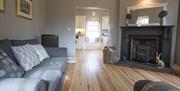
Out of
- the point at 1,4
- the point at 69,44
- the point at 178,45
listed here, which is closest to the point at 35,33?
the point at 69,44

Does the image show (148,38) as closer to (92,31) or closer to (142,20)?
(142,20)

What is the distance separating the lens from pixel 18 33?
323cm

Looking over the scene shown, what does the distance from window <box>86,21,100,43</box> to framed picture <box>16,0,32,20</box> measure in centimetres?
790

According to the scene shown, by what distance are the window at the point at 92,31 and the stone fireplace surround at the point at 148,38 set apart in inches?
239

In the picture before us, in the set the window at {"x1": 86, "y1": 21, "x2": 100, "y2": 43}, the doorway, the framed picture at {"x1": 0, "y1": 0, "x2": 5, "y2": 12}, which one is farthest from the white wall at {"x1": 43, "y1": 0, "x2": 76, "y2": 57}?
the window at {"x1": 86, "y1": 21, "x2": 100, "y2": 43}

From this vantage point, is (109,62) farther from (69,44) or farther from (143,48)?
(69,44)

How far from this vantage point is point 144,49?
17.3ft

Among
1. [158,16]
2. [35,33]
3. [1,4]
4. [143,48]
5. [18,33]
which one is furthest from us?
[143,48]

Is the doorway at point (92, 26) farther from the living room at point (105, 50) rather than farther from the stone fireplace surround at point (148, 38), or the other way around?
the stone fireplace surround at point (148, 38)

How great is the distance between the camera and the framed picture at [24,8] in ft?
10.3

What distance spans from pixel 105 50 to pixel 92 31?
635 centimetres

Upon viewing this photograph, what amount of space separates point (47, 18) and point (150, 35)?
11.7ft

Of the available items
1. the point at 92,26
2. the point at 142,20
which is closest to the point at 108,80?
the point at 142,20

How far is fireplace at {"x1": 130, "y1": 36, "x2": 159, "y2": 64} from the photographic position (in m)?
5.08
